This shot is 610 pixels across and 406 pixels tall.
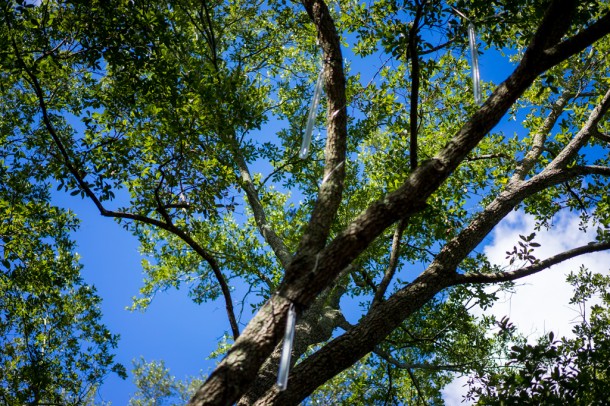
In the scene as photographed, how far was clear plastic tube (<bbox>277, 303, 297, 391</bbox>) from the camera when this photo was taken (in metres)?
2.54

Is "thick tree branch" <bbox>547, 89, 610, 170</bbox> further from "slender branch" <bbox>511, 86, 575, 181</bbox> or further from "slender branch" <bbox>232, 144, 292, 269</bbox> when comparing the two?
"slender branch" <bbox>232, 144, 292, 269</bbox>

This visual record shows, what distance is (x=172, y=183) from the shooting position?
545 cm

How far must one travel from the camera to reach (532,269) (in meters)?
4.42

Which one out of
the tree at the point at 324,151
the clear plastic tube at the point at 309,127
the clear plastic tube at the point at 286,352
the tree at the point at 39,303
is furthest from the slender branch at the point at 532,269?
the tree at the point at 39,303

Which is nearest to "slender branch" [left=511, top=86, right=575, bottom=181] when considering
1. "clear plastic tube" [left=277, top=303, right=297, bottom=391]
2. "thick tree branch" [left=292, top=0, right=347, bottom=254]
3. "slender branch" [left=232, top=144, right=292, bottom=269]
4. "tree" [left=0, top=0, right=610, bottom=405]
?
"tree" [left=0, top=0, right=610, bottom=405]

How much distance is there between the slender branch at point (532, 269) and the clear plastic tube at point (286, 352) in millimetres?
2008

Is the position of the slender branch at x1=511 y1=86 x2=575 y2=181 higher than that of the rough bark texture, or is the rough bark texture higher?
the slender branch at x1=511 y1=86 x2=575 y2=181

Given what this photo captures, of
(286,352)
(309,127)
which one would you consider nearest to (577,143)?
(309,127)

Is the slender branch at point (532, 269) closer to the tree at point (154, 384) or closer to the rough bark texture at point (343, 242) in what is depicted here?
the rough bark texture at point (343, 242)

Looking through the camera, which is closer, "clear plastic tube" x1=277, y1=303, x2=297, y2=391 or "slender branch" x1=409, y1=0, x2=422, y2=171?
"clear plastic tube" x1=277, y1=303, x2=297, y2=391

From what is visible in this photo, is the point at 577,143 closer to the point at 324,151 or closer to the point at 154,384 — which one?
the point at 324,151

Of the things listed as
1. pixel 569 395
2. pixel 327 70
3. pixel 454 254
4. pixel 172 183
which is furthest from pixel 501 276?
pixel 172 183

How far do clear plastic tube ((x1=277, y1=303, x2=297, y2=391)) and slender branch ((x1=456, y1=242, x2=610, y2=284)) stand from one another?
2008mm

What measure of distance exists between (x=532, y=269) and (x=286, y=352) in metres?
2.90
